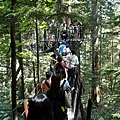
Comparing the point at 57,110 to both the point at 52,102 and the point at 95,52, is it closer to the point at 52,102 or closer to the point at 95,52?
the point at 52,102

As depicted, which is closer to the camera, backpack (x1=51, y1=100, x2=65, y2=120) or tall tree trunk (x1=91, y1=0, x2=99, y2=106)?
backpack (x1=51, y1=100, x2=65, y2=120)

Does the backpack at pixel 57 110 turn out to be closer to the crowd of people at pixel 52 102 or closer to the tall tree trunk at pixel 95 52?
the crowd of people at pixel 52 102

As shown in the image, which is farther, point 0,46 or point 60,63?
point 0,46

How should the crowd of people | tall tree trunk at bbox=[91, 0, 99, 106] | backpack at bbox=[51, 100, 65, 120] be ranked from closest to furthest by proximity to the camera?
the crowd of people → backpack at bbox=[51, 100, 65, 120] → tall tree trunk at bbox=[91, 0, 99, 106]

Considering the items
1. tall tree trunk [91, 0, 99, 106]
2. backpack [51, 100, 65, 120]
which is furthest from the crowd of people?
tall tree trunk [91, 0, 99, 106]

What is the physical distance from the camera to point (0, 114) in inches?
324

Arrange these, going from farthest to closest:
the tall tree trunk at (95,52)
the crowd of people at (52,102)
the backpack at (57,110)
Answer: the tall tree trunk at (95,52), the backpack at (57,110), the crowd of people at (52,102)

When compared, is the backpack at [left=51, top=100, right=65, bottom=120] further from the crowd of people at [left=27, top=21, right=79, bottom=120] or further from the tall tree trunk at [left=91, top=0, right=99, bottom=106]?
the tall tree trunk at [left=91, top=0, right=99, bottom=106]

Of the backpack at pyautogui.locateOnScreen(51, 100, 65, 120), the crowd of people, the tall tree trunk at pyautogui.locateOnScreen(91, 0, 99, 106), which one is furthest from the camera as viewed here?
the tall tree trunk at pyautogui.locateOnScreen(91, 0, 99, 106)

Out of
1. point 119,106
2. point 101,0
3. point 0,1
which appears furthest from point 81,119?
point 101,0

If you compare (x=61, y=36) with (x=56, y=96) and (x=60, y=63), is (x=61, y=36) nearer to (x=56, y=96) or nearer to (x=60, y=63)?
(x=60, y=63)

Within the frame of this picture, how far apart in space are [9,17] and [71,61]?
3.15 m

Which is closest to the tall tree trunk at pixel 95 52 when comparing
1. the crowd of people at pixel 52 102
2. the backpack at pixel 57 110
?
the crowd of people at pixel 52 102

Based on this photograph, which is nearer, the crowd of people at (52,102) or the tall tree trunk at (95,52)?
the crowd of people at (52,102)
